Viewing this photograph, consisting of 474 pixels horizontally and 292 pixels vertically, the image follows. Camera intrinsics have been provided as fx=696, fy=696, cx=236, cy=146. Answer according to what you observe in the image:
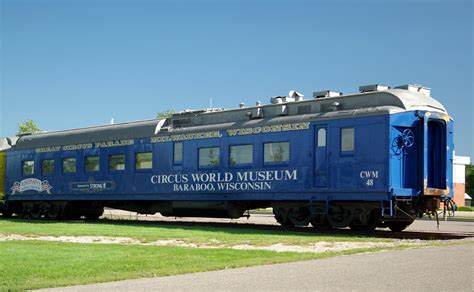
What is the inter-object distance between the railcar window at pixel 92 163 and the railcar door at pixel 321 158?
10.4m

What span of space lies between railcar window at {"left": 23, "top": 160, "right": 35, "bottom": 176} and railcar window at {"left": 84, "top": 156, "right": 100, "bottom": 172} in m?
3.76

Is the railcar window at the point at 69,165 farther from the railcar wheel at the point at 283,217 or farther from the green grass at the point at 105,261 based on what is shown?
the green grass at the point at 105,261

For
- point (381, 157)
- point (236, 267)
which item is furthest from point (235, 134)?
point (236, 267)

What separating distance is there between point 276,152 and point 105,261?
10.0m

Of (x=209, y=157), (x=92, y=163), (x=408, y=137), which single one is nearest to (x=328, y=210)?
(x=408, y=137)

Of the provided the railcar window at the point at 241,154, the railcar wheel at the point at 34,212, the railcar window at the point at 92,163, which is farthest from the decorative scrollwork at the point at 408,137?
the railcar wheel at the point at 34,212

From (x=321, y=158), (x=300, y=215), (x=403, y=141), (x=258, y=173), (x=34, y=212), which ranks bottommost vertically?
(x=34, y=212)

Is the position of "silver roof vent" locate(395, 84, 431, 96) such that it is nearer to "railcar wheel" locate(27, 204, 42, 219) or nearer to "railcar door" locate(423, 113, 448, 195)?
"railcar door" locate(423, 113, 448, 195)

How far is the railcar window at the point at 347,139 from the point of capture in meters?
19.5

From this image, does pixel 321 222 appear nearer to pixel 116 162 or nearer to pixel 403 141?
pixel 403 141

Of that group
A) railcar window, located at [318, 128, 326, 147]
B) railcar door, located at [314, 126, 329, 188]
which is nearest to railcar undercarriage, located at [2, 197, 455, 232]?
railcar door, located at [314, 126, 329, 188]

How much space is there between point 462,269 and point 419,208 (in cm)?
903

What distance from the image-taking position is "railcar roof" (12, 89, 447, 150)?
19.5 metres

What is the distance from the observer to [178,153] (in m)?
24.3
